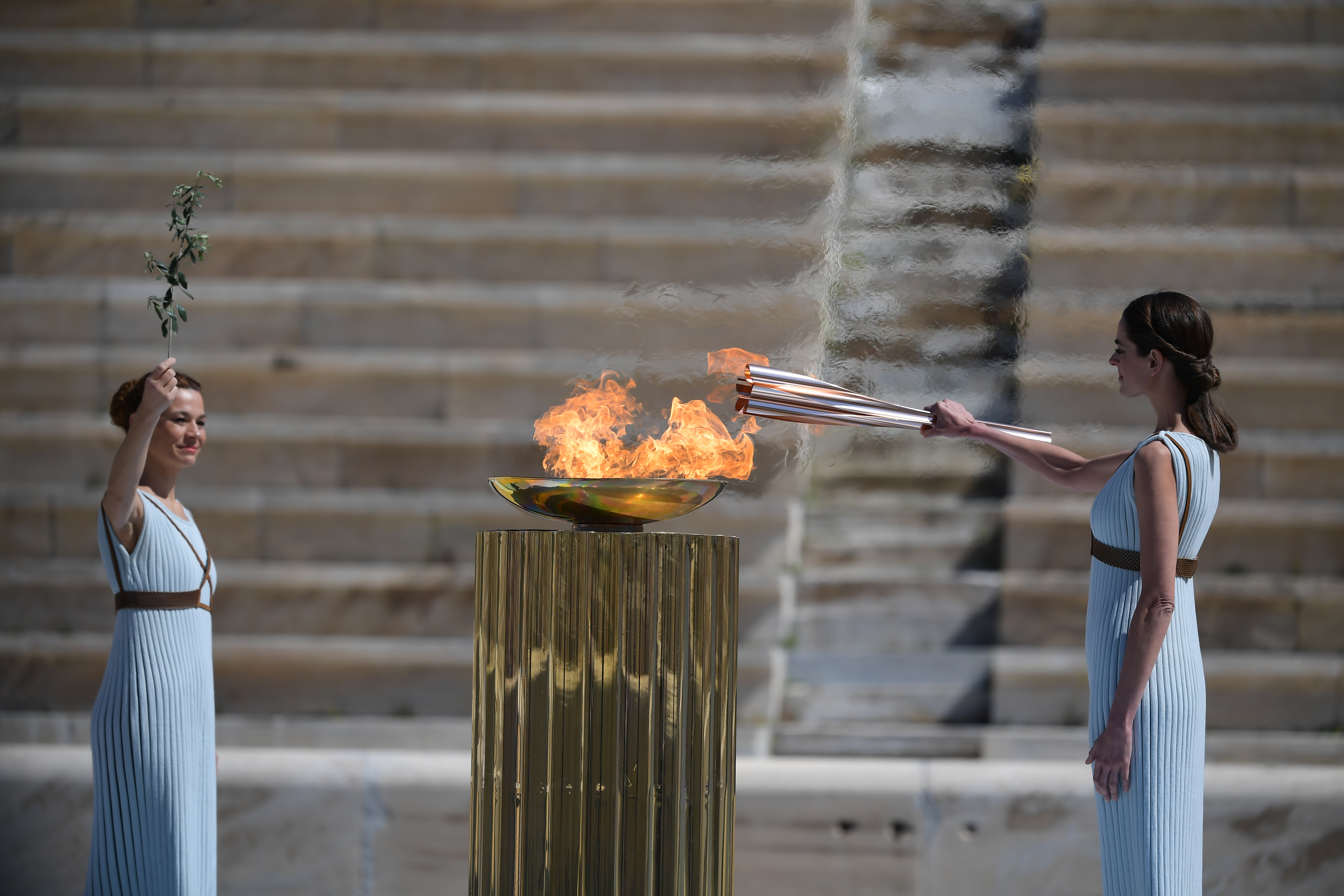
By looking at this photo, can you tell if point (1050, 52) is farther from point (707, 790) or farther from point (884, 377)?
point (707, 790)

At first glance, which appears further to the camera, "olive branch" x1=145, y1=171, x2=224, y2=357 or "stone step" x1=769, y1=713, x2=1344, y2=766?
"stone step" x1=769, y1=713, x2=1344, y2=766

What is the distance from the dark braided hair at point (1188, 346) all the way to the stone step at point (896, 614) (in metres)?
2.39

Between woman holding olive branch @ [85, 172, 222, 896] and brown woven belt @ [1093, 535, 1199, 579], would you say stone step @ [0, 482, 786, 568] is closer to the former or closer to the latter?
woman holding olive branch @ [85, 172, 222, 896]

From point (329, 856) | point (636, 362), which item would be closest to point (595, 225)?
point (636, 362)

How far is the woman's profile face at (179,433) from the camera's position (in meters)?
3.15

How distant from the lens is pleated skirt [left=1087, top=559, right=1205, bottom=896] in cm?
271

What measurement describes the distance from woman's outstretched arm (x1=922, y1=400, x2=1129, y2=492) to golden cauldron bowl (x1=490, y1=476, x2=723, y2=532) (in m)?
0.71

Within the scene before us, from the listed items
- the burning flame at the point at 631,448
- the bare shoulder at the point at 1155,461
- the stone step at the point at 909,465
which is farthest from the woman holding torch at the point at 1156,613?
the stone step at the point at 909,465

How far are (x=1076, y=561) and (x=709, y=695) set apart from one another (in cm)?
291

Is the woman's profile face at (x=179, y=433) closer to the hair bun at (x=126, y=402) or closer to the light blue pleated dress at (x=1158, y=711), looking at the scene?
the hair bun at (x=126, y=402)

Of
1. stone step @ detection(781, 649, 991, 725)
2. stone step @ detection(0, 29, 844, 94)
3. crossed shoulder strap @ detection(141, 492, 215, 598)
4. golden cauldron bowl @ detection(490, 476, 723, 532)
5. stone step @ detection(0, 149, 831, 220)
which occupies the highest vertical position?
stone step @ detection(0, 29, 844, 94)

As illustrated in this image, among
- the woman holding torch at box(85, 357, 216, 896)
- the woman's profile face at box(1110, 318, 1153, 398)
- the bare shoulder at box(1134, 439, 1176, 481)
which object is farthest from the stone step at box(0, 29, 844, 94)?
the bare shoulder at box(1134, 439, 1176, 481)

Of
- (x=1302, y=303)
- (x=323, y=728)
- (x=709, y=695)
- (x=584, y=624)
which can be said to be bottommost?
(x=323, y=728)

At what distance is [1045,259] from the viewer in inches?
225
